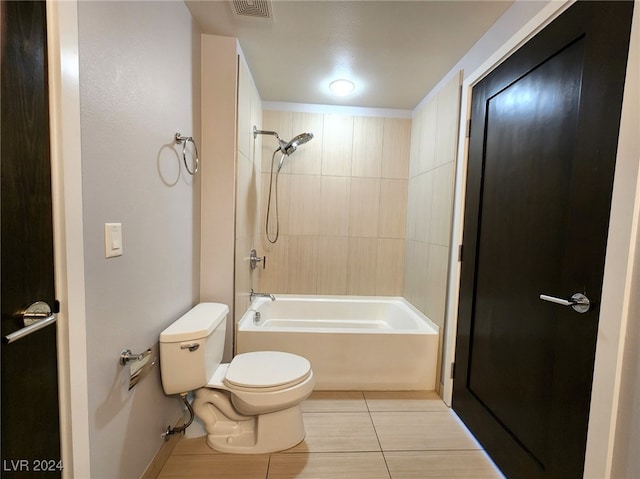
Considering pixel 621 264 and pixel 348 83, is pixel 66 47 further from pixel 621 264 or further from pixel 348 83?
pixel 348 83

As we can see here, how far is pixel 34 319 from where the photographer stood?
0.73 meters

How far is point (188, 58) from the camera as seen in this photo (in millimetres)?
1556

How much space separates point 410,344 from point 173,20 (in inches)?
91.9

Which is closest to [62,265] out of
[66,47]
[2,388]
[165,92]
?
[2,388]

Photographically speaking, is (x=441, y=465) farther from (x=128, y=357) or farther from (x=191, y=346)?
(x=128, y=357)

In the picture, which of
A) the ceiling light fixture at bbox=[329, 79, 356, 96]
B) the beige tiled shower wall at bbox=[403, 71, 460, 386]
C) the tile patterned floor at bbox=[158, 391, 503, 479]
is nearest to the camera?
the tile patterned floor at bbox=[158, 391, 503, 479]

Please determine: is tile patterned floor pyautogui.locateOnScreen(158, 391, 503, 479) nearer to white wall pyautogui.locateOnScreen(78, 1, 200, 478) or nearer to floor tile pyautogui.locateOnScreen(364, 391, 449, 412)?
floor tile pyautogui.locateOnScreen(364, 391, 449, 412)

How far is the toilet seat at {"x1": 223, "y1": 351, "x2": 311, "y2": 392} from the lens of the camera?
1435 mm

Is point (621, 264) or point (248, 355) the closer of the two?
point (621, 264)

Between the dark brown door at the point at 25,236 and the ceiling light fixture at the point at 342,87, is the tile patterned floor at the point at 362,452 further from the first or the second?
the ceiling light fixture at the point at 342,87

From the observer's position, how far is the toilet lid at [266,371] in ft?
4.74

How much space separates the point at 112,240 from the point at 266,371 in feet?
3.16

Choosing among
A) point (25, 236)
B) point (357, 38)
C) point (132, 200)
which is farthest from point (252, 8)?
point (25, 236)

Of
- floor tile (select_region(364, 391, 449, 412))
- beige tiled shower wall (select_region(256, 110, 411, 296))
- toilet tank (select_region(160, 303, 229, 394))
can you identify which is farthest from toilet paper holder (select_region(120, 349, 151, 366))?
beige tiled shower wall (select_region(256, 110, 411, 296))
